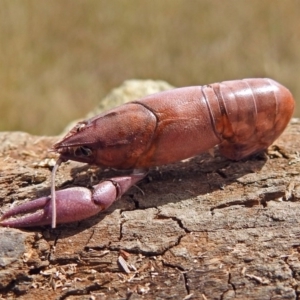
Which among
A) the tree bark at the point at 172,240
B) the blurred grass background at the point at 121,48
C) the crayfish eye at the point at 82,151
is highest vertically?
the blurred grass background at the point at 121,48

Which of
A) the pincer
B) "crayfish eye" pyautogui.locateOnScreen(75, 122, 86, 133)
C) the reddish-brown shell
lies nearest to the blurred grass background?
"crayfish eye" pyautogui.locateOnScreen(75, 122, 86, 133)

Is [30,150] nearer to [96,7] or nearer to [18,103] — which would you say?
[18,103]

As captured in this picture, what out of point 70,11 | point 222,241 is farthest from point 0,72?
point 222,241

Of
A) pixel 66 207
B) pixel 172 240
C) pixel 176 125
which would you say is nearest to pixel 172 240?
pixel 172 240

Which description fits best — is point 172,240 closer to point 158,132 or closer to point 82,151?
point 158,132

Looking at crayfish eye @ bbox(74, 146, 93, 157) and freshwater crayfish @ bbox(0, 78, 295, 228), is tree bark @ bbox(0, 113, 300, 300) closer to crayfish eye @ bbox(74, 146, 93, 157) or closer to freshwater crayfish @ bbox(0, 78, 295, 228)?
freshwater crayfish @ bbox(0, 78, 295, 228)

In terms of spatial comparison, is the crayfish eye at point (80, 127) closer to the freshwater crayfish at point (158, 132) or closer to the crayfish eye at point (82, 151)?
the freshwater crayfish at point (158, 132)

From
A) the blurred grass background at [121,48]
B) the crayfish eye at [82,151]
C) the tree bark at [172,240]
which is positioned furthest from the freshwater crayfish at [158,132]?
the blurred grass background at [121,48]
